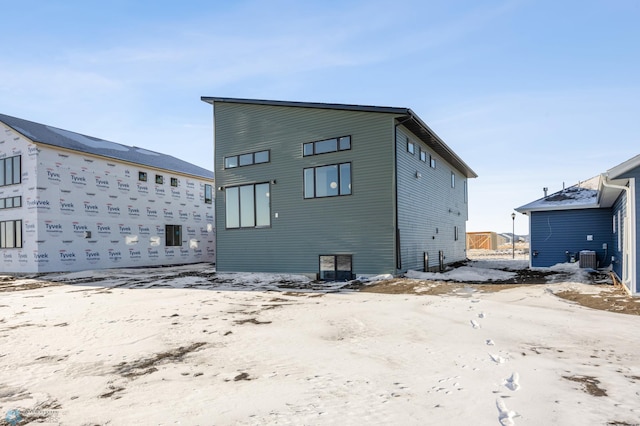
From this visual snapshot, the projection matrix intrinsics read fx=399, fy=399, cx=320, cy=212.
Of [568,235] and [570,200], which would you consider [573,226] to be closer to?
[568,235]

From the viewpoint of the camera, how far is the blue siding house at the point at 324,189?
13.7m

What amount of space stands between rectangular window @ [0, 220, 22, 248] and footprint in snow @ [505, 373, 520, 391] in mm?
23385

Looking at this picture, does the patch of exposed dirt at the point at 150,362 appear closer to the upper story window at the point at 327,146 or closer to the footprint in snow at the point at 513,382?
the footprint in snow at the point at 513,382

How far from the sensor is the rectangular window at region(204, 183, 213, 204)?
30.0m

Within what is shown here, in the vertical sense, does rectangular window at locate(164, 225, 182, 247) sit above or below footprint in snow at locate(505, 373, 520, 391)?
above

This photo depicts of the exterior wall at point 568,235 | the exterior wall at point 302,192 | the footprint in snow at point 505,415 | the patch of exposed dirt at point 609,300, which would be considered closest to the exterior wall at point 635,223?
the patch of exposed dirt at point 609,300

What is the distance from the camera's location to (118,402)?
385cm

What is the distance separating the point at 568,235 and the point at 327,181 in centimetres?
1125

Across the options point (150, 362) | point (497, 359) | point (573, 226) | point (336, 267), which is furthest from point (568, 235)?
point (150, 362)

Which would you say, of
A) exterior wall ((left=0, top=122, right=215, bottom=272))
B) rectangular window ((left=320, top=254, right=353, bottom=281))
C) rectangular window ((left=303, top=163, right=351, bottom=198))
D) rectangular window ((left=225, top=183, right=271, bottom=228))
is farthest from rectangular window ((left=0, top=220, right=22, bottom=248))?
rectangular window ((left=320, top=254, right=353, bottom=281))

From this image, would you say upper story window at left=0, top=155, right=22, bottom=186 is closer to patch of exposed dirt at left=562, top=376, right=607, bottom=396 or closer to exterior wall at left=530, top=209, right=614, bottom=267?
patch of exposed dirt at left=562, top=376, right=607, bottom=396

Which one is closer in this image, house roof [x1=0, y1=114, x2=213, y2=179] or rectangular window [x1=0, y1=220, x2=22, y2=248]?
rectangular window [x1=0, y1=220, x2=22, y2=248]

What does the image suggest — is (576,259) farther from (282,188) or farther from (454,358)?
(454,358)

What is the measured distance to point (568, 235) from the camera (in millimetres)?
17578
